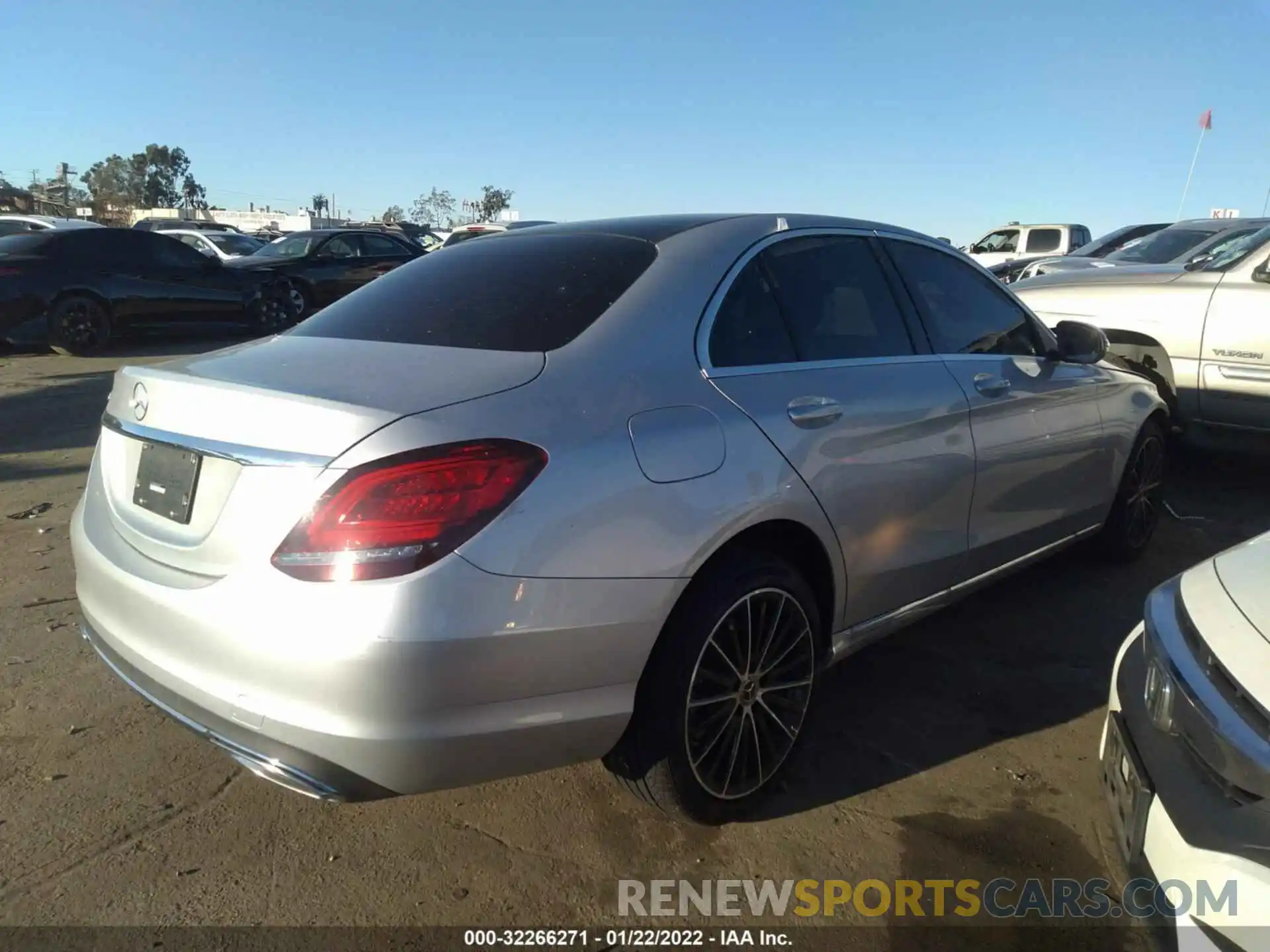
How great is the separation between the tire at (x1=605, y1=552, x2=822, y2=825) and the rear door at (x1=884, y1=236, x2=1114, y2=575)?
109cm

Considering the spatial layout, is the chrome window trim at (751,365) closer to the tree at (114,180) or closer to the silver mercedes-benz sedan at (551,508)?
the silver mercedes-benz sedan at (551,508)

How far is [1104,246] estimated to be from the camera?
1391 centimetres

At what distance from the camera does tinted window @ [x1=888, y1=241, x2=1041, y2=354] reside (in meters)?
3.45

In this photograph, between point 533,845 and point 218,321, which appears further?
point 218,321

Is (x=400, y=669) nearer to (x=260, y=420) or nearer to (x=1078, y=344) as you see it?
(x=260, y=420)

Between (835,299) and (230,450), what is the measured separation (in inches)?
76.6

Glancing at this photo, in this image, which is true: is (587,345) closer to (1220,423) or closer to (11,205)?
(1220,423)

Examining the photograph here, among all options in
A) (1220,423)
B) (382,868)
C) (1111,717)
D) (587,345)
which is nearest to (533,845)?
(382,868)

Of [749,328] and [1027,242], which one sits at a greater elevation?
[749,328]

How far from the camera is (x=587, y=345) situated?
7.72 feet

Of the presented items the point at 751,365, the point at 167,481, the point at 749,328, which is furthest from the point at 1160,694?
the point at 167,481

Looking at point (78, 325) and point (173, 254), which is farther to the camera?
point (173, 254)

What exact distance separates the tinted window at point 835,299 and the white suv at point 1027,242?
15.9 meters

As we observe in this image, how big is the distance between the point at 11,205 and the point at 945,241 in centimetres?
5062
